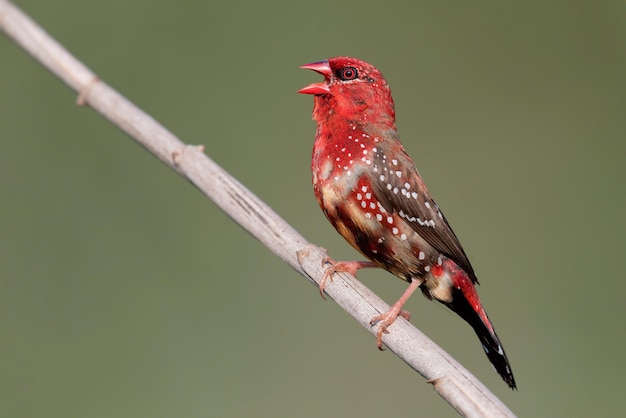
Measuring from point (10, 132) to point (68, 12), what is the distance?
1.00 meters

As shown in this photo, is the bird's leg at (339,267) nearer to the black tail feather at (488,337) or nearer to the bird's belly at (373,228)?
the bird's belly at (373,228)

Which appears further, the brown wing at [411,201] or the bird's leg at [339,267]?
the brown wing at [411,201]

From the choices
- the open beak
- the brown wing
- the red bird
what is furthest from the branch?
the open beak

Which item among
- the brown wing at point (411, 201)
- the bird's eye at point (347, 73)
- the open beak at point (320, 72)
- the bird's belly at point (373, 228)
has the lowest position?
the bird's belly at point (373, 228)

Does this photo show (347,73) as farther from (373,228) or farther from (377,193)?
(373,228)

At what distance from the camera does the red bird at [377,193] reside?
2.88 meters

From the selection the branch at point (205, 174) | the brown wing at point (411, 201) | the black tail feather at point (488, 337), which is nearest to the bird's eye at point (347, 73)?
the brown wing at point (411, 201)

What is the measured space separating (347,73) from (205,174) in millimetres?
657

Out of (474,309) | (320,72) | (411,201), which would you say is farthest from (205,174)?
(474,309)

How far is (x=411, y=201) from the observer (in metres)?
2.97

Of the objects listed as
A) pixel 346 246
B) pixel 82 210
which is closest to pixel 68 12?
pixel 82 210

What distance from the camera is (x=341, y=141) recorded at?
2916mm

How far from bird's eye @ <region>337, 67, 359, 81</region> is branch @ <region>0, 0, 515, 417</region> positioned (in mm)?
586

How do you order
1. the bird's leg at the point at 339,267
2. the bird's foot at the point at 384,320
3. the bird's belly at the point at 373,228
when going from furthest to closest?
the bird's belly at the point at 373,228 < the bird's leg at the point at 339,267 < the bird's foot at the point at 384,320
